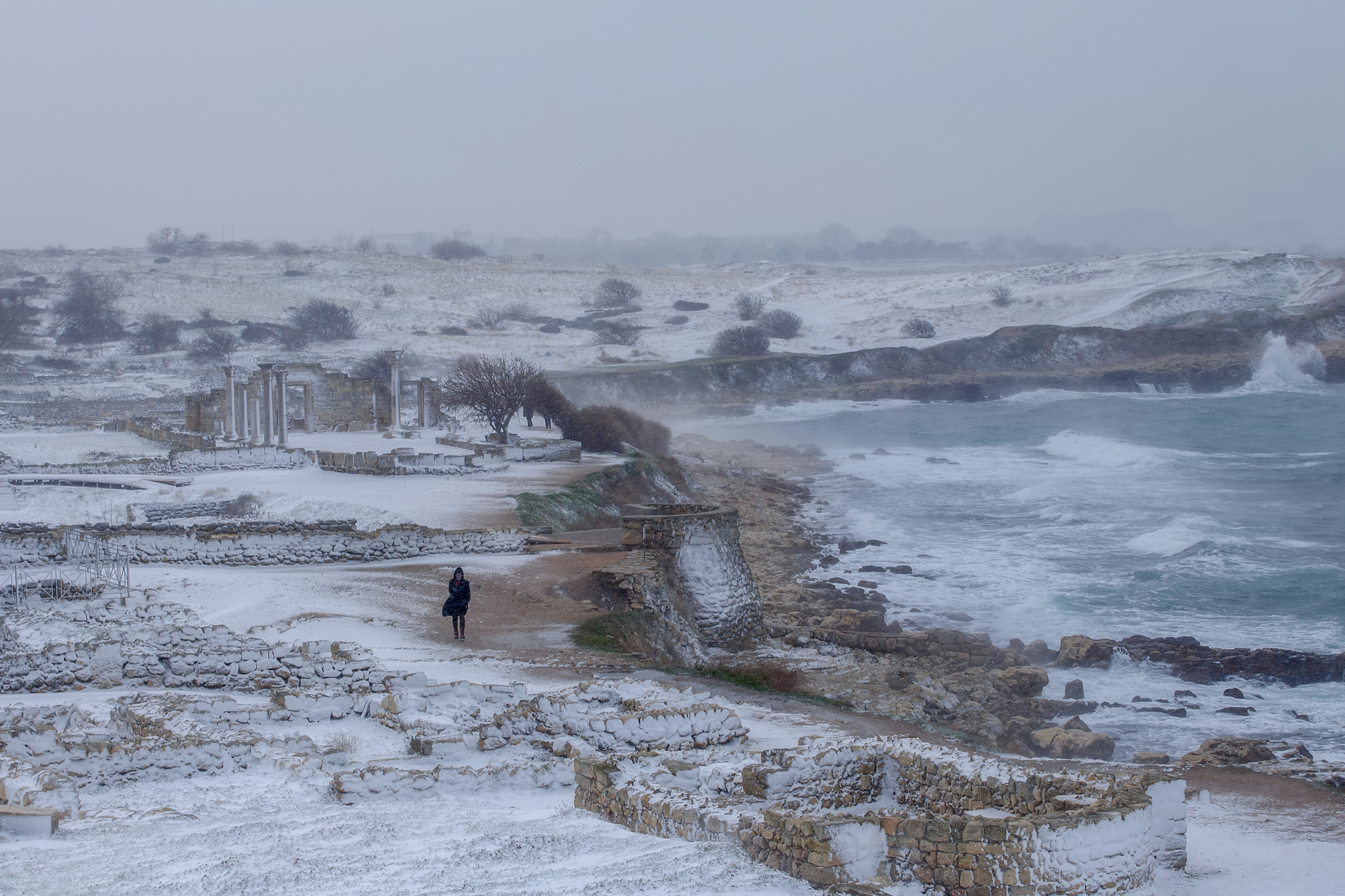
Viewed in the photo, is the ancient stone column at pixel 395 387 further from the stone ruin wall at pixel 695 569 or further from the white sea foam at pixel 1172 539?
the white sea foam at pixel 1172 539

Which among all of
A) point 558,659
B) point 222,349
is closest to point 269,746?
point 558,659

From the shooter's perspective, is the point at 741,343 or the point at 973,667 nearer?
the point at 973,667

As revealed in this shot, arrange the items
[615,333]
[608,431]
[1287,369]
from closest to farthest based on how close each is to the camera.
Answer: [608,431]
[1287,369]
[615,333]

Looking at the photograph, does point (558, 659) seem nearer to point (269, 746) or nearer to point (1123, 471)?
point (269, 746)

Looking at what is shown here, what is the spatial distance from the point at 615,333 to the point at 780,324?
491 inches

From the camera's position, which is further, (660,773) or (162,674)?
(162,674)

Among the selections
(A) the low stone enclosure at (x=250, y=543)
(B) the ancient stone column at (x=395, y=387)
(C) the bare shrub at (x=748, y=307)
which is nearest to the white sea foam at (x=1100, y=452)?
(B) the ancient stone column at (x=395, y=387)

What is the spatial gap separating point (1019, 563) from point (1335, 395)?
178 feet

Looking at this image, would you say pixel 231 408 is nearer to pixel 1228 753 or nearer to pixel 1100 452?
pixel 1228 753

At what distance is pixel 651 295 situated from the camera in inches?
3969

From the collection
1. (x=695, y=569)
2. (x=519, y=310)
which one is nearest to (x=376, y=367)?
(x=519, y=310)

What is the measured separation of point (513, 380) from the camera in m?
35.9

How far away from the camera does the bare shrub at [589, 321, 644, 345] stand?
77.4 metres

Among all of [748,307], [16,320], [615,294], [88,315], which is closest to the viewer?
[16,320]
